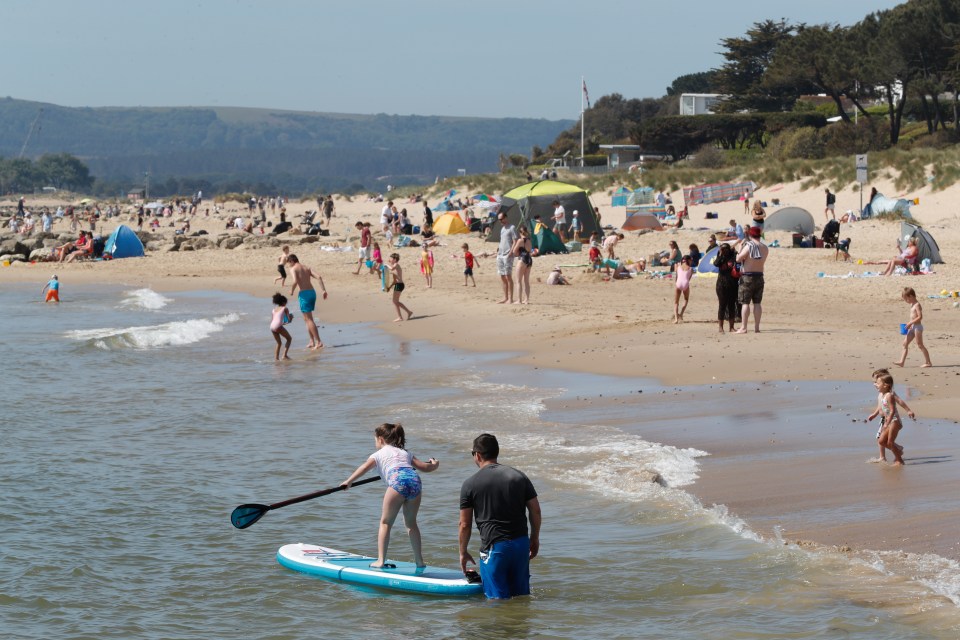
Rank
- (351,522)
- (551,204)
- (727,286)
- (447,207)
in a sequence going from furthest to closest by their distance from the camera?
(447,207) → (551,204) → (727,286) → (351,522)

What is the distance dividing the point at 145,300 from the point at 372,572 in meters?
22.8

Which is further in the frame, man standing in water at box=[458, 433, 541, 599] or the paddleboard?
the paddleboard

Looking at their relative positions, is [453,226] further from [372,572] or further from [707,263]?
[372,572]

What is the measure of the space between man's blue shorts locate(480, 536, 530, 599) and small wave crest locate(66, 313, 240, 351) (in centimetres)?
1511

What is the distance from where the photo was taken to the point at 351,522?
9672 mm

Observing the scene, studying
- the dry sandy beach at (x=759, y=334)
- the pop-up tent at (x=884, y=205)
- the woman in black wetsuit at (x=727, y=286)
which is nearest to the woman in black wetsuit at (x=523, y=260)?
the dry sandy beach at (x=759, y=334)

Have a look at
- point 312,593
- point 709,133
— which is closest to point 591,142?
point 709,133

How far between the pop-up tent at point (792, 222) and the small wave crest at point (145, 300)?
1615 centimetres

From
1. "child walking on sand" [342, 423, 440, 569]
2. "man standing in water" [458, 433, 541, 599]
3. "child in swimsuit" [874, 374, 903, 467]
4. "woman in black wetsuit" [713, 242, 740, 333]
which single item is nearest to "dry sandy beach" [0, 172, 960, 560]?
"child in swimsuit" [874, 374, 903, 467]

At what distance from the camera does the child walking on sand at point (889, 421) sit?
9219mm

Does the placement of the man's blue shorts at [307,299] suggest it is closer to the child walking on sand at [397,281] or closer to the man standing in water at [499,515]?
the child walking on sand at [397,281]

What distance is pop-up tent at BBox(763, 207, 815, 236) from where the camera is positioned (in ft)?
104

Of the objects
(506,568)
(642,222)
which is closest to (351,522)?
(506,568)

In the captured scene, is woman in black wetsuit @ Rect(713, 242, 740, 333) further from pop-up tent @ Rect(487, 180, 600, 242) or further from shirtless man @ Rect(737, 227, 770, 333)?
pop-up tent @ Rect(487, 180, 600, 242)
